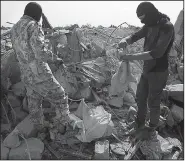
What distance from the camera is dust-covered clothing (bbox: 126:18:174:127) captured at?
11.5 feet

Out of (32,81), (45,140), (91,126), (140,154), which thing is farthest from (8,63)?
(140,154)

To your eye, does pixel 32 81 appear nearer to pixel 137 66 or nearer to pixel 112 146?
pixel 112 146

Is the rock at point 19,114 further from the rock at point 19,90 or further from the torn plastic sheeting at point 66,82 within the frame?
the torn plastic sheeting at point 66,82

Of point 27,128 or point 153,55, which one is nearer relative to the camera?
point 153,55

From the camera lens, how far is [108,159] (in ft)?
12.9

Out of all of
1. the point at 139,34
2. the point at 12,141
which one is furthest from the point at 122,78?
the point at 12,141

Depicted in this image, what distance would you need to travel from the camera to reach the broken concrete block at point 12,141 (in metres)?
4.04

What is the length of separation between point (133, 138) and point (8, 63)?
2582 millimetres

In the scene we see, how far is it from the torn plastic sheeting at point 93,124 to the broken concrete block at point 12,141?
3.01ft

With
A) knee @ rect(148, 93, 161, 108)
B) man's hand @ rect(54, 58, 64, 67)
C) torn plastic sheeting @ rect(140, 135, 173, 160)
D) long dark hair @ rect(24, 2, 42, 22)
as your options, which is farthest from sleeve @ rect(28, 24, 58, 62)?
torn plastic sheeting @ rect(140, 135, 173, 160)

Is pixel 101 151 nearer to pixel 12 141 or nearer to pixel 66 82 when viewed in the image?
pixel 12 141

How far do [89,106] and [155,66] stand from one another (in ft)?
4.87

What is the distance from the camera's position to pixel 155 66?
380 cm

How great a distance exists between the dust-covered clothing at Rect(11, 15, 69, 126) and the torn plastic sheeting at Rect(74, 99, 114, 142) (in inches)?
12.7
